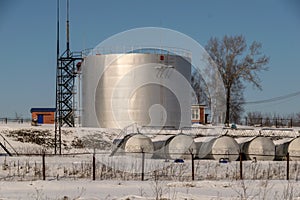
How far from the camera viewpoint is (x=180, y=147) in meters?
26.8

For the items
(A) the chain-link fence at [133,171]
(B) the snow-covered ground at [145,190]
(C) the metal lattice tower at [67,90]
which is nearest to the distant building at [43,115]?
(C) the metal lattice tower at [67,90]

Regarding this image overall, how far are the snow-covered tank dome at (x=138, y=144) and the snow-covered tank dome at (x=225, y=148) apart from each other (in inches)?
125

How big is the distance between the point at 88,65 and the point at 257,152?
15.4 meters

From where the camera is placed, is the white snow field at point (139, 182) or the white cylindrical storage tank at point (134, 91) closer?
the white snow field at point (139, 182)

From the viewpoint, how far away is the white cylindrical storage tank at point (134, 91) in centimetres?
3559

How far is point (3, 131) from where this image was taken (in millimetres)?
35906

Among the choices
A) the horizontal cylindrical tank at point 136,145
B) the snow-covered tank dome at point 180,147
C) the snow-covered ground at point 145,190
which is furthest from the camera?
the horizontal cylindrical tank at point 136,145

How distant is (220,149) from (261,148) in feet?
7.40

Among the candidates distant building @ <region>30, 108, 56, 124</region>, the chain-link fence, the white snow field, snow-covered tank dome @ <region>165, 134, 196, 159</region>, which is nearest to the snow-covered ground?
the white snow field

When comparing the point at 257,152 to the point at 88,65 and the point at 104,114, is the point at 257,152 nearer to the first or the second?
the point at 104,114

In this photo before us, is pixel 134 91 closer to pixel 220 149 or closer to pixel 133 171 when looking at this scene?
pixel 220 149

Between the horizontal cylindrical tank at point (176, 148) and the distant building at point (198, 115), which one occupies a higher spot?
the distant building at point (198, 115)

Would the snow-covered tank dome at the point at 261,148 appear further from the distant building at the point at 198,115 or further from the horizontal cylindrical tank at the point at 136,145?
the distant building at the point at 198,115

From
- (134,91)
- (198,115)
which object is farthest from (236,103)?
(134,91)
